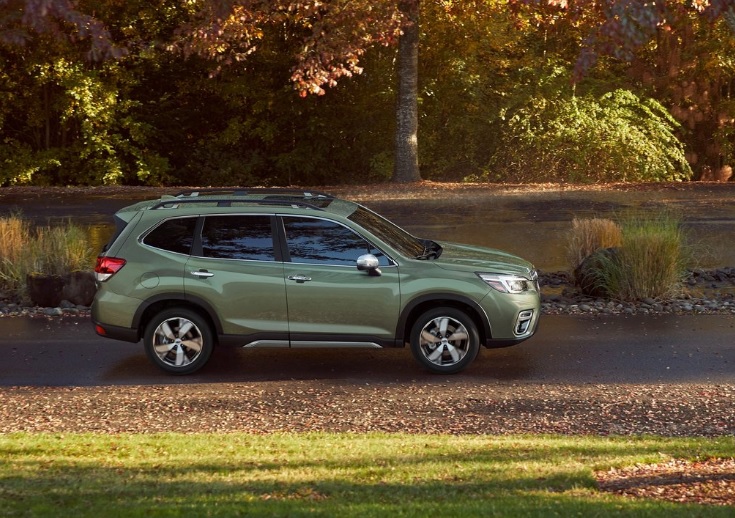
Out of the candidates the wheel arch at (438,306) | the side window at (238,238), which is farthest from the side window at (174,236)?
the wheel arch at (438,306)

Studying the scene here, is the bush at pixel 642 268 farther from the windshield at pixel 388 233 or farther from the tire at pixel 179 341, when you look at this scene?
the tire at pixel 179 341

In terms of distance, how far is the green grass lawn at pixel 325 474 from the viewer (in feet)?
19.7

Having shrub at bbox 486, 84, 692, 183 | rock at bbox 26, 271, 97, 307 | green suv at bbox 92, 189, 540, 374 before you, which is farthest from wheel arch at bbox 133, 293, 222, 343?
shrub at bbox 486, 84, 692, 183

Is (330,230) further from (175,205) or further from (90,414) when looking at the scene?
(90,414)

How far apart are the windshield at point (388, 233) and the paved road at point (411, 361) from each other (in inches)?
44.0

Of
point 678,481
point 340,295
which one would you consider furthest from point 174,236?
point 678,481

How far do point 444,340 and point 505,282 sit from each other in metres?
0.79

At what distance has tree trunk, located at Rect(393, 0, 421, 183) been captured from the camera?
28.5m

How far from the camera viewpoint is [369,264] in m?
10.5

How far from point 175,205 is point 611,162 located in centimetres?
2079

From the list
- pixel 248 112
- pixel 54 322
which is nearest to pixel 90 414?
pixel 54 322

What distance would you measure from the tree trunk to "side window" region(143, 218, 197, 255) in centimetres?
1812

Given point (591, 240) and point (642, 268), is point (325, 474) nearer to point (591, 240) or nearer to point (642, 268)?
point (642, 268)

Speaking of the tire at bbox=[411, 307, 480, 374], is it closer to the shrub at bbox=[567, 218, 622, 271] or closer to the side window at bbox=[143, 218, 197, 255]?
the side window at bbox=[143, 218, 197, 255]
